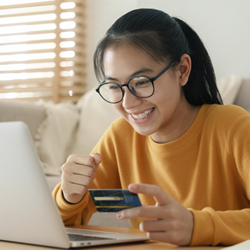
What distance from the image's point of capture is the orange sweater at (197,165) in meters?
0.96

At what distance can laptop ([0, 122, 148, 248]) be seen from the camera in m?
0.55

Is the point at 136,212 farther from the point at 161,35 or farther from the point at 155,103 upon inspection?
the point at 161,35

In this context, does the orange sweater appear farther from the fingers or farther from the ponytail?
the fingers

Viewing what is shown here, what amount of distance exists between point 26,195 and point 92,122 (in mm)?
1573

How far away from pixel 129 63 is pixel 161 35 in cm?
14

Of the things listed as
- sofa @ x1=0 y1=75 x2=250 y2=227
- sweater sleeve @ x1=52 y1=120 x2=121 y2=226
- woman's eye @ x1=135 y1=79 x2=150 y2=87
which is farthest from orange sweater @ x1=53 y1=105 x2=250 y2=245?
sofa @ x1=0 y1=75 x2=250 y2=227

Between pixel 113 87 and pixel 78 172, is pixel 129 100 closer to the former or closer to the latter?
pixel 113 87

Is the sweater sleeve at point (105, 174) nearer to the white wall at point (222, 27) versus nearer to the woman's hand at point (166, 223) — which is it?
the woman's hand at point (166, 223)

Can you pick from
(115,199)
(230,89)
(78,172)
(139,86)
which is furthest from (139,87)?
(230,89)

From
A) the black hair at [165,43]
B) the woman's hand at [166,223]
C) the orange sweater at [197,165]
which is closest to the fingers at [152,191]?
the woman's hand at [166,223]

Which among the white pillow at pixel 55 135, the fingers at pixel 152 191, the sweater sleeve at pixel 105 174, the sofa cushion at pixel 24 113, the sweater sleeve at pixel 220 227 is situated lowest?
the white pillow at pixel 55 135

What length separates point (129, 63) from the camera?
925mm

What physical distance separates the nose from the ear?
16 centimetres

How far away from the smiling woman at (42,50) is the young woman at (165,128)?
175 centimetres
